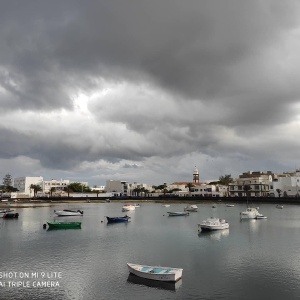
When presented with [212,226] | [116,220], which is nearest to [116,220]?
[116,220]

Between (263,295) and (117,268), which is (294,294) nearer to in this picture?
(263,295)

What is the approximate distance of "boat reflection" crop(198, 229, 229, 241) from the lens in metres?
72.5

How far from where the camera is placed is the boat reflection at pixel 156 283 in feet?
121

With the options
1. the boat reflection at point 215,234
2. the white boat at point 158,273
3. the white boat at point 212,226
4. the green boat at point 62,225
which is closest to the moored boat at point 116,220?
the green boat at point 62,225

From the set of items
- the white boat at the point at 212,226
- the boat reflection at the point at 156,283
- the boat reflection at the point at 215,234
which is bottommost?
the boat reflection at the point at 156,283

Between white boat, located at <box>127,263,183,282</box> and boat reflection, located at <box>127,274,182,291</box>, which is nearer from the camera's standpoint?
boat reflection, located at <box>127,274,182,291</box>

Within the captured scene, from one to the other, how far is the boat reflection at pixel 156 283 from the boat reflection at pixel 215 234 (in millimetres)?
33917

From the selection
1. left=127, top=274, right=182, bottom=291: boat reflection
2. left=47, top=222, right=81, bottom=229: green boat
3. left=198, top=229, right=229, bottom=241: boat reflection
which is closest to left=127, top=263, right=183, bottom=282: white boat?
left=127, top=274, right=182, bottom=291: boat reflection

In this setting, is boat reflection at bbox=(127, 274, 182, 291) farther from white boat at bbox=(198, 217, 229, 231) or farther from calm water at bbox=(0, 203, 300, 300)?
white boat at bbox=(198, 217, 229, 231)

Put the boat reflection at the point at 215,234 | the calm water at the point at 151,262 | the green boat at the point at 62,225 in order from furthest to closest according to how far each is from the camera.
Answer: the green boat at the point at 62,225 < the boat reflection at the point at 215,234 < the calm water at the point at 151,262

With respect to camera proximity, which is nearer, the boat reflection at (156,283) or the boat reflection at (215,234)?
the boat reflection at (156,283)

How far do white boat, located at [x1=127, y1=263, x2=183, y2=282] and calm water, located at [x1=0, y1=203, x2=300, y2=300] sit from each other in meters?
0.90

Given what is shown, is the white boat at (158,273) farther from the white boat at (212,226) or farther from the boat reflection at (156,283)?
the white boat at (212,226)

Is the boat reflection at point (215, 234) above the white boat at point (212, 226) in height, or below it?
below
